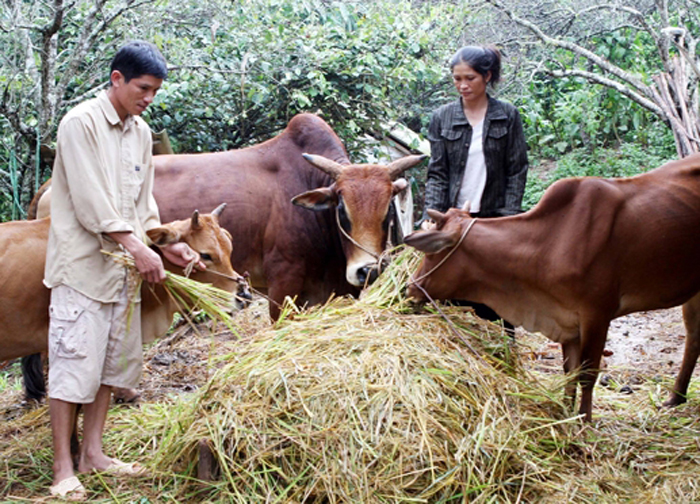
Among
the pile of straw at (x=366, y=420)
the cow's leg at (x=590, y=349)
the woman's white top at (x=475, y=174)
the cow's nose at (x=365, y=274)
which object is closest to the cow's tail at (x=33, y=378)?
the pile of straw at (x=366, y=420)

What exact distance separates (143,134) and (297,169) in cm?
209

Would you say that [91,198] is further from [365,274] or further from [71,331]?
[365,274]

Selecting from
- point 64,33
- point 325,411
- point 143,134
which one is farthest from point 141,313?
point 64,33

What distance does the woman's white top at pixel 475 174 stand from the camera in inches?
186

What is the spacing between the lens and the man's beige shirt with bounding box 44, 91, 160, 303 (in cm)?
348

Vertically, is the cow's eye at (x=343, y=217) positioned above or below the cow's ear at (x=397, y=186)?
below

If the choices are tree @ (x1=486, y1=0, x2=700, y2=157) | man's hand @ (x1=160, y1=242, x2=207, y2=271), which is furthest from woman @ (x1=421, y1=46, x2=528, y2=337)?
Result: tree @ (x1=486, y1=0, x2=700, y2=157)

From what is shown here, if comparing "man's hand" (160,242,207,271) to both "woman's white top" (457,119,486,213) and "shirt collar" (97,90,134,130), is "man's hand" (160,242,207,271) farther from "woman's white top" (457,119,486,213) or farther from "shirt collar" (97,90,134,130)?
"woman's white top" (457,119,486,213)

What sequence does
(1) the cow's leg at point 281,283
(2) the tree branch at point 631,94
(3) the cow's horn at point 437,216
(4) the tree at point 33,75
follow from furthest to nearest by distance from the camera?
(2) the tree branch at point 631,94
(4) the tree at point 33,75
(1) the cow's leg at point 281,283
(3) the cow's horn at point 437,216

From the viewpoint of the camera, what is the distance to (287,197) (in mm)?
5766

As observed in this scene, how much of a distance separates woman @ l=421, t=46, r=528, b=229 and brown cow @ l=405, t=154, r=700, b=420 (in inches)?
15.7

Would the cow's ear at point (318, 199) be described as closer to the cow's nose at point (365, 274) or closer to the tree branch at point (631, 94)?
the cow's nose at point (365, 274)

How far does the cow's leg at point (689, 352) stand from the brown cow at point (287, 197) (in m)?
2.09

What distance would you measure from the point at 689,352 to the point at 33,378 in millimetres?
4272
